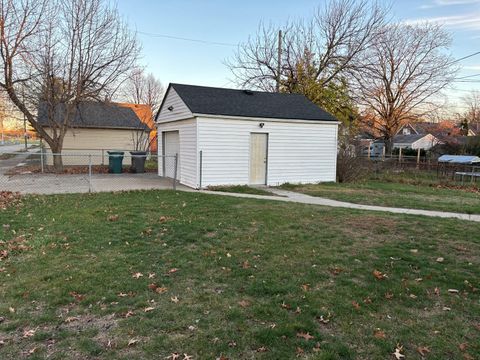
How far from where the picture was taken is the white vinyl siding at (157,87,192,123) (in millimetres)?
13090

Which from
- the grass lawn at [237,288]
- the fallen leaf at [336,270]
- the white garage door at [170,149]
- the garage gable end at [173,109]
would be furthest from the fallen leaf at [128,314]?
the white garage door at [170,149]

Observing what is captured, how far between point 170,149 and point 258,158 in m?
4.47

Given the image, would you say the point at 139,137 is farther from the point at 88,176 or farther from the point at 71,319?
the point at 71,319

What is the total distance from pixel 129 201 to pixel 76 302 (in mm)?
5957

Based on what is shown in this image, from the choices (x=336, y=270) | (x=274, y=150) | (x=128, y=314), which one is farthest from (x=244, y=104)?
(x=128, y=314)

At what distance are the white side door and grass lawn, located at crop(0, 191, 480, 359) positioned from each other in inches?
240

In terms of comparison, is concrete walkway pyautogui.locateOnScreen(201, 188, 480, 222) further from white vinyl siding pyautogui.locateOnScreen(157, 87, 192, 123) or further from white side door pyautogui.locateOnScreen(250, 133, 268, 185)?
white vinyl siding pyautogui.locateOnScreen(157, 87, 192, 123)

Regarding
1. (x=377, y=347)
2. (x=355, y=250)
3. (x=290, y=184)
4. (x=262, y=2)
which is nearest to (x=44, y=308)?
(x=377, y=347)

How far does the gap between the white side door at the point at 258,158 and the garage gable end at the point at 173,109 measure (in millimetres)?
2634

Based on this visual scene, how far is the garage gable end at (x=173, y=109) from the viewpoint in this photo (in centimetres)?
1309

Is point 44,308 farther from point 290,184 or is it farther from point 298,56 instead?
point 298,56

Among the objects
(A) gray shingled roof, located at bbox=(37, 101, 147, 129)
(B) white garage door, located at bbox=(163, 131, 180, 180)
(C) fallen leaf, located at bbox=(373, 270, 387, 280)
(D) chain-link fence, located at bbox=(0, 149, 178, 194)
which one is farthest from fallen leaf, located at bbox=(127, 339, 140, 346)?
(A) gray shingled roof, located at bbox=(37, 101, 147, 129)

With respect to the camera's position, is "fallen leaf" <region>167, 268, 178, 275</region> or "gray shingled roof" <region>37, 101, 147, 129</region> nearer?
"fallen leaf" <region>167, 268, 178, 275</region>

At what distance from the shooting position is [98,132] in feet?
73.3
